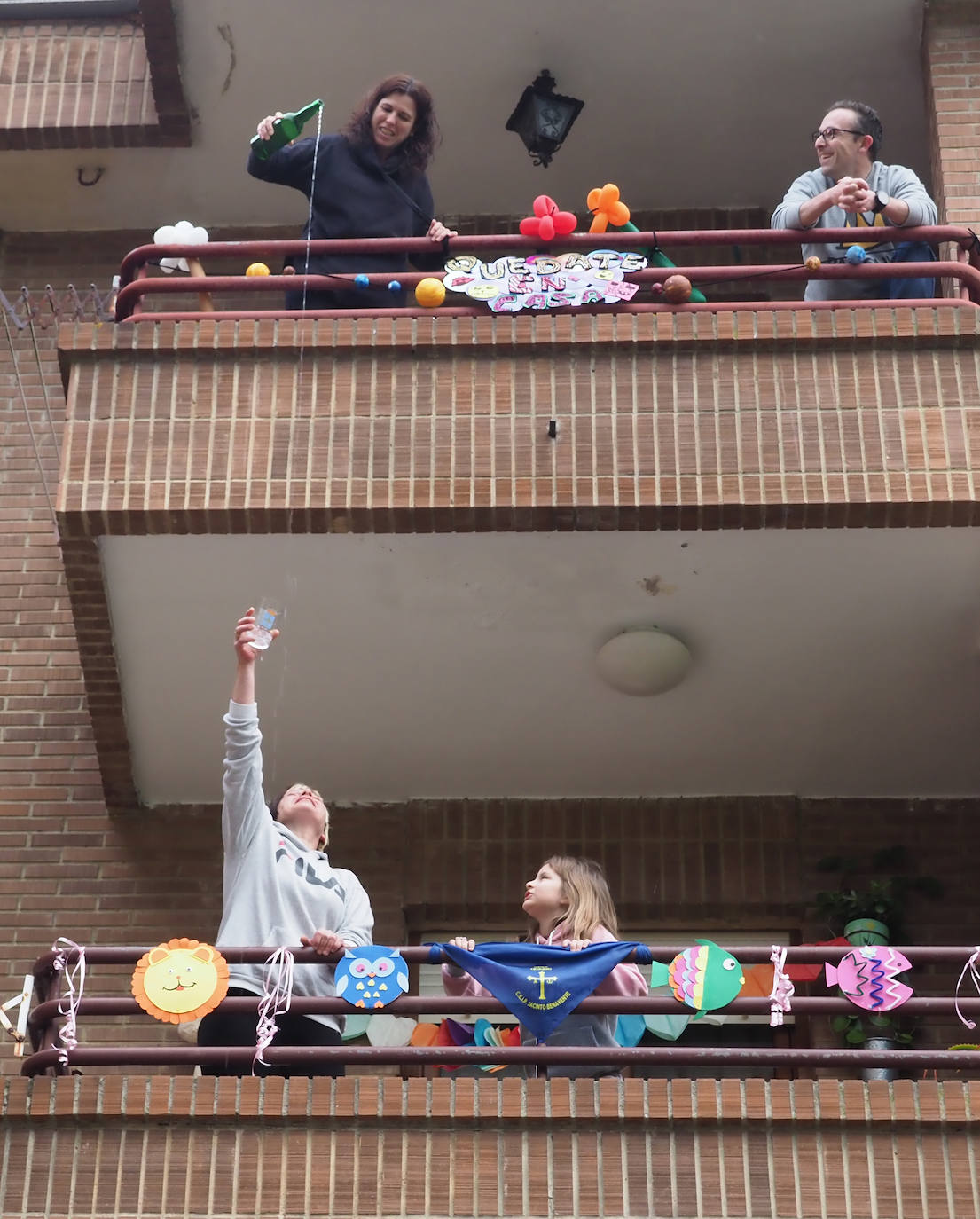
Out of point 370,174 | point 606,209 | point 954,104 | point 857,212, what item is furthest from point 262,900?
point 954,104

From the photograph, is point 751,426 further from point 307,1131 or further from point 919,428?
point 307,1131

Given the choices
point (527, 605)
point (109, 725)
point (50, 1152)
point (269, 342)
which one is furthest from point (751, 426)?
point (50, 1152)

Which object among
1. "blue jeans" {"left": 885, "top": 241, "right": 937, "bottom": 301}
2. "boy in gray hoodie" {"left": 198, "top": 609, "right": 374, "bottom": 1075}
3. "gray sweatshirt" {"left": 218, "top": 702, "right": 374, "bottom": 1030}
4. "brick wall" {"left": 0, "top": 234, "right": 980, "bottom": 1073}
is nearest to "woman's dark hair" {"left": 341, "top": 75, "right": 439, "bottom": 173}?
"blue jeans" {"left": 885, "top": 241, "right": 937, "bottom": 301}

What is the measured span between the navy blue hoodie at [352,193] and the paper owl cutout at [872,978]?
374cm

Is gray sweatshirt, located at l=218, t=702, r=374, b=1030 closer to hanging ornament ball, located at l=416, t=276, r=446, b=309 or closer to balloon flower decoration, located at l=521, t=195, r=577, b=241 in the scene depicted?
hanging ornament ball, located at l=416, t=276, r=446, b=309

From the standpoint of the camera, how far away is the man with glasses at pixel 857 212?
27.0ft

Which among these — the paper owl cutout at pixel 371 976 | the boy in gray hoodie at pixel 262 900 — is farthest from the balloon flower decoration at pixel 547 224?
the paper owl cutout at pixel 371 976

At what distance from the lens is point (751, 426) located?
25.4 feet

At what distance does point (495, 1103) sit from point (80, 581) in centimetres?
301

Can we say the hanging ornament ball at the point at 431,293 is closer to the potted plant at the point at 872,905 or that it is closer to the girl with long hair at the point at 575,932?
the girl with long hair at the point at 575,932

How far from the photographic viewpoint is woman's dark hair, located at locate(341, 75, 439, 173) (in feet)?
28.8

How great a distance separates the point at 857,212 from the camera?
817 cm

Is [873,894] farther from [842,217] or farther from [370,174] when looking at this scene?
[370,174]

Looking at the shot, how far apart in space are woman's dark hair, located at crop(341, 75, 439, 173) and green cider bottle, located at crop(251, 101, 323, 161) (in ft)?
1.20
